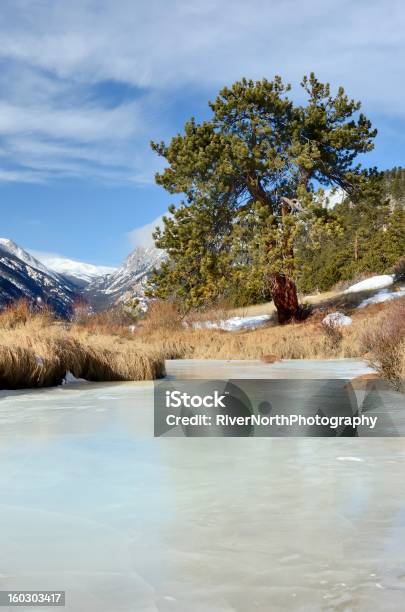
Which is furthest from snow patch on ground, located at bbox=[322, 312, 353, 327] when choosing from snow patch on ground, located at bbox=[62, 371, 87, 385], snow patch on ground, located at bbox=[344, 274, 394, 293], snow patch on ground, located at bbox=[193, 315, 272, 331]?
snow patch on ground, located at bbox=[62, 371, 87, 385]

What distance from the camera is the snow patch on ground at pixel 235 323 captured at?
23.6 meters

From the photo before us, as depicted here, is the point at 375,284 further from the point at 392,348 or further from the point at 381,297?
the point at 392,348

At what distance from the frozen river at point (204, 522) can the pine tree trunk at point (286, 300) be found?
17077 mm

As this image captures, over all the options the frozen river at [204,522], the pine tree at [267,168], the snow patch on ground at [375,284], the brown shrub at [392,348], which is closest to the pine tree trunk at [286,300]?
the pine tree at [267,168]

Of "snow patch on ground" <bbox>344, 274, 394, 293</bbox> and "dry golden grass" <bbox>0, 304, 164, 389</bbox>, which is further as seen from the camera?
"snow patch on ground" <bbox>344, 274, 394, 293</bbox>

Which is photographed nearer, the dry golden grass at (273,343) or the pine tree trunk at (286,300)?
the dry golden grass at (273,343)

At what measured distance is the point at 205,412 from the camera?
6055 millimetres

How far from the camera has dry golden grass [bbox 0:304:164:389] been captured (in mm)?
8477

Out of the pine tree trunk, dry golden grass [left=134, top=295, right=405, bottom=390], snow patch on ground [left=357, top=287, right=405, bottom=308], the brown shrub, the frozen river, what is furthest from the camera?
snow patch on ground [left=357, top=287, right=405, bottom=308]

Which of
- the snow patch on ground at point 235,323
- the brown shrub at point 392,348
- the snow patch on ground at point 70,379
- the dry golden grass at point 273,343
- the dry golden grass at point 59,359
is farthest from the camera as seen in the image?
the snow patch on ground at point 235,323

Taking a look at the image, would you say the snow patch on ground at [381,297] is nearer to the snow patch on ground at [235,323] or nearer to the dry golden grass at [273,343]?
the snow patch on ground at [235,323]

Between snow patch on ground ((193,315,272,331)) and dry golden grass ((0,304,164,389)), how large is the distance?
481 inches

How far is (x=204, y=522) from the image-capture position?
2.67 m

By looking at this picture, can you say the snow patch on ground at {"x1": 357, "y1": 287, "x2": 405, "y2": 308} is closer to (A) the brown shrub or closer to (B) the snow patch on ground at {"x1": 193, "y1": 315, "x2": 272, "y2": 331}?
(B) the snow patch on ground at {"x1": 193, "y1": 315, "x2": 272, "y2": 331}
